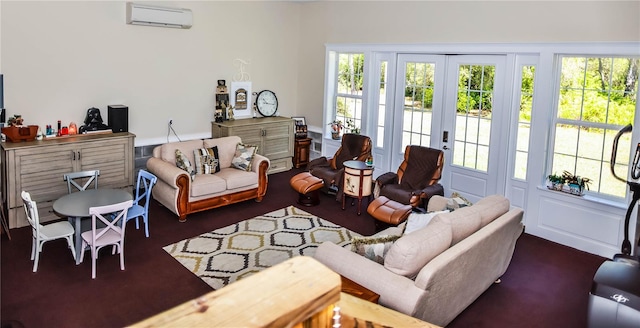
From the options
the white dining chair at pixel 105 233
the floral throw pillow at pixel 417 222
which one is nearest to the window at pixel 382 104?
the floral throw pillow at pixel 417 222

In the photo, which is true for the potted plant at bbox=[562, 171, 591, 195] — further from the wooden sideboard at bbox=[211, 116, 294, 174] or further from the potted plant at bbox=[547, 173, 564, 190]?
the wooden sideboard at bbox=[211, 116, 294, 174]

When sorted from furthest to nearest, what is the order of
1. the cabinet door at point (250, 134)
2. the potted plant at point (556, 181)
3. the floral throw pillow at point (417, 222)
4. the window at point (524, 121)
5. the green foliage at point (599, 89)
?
the cabinet door at point (250, 134)
the window at point (524, 121)
the potted plant at point (556, 181)
the green foliage at point (599, 89)
the floral throw pillow at point (417, 222)

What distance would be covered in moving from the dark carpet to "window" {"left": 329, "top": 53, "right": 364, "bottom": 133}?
286 cm

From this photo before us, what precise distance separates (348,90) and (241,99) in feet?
5.98

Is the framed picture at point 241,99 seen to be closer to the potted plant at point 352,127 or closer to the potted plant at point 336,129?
the potted plant at point 336,129

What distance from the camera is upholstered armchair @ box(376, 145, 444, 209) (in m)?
6.34

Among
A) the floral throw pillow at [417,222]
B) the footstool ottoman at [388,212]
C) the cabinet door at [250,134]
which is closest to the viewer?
the floral throw pillow at [417,222]

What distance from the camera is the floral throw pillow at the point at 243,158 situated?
7.01m

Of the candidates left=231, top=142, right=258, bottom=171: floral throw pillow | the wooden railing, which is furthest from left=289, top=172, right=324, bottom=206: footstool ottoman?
the wooden railing

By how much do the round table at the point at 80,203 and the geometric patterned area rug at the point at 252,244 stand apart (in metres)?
0.78

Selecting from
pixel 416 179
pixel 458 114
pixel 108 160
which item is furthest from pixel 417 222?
pixel 108 160

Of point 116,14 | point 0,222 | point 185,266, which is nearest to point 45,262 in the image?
point 0,222

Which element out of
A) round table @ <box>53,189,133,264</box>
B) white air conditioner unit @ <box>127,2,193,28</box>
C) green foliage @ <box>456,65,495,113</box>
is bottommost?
round table @ <box>53,189,133,264</box>

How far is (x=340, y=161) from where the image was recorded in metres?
7.64
